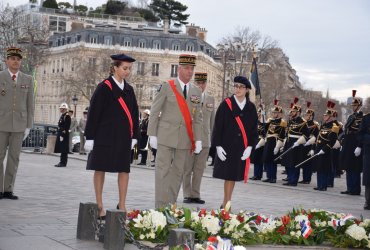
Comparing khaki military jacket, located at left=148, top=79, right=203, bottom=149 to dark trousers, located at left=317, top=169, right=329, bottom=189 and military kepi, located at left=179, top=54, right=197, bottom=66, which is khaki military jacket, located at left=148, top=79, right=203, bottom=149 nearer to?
military kepi, located at left=179, top=54, right=197, bottom=66

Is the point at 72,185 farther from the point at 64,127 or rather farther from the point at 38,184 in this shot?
the point at 64,127

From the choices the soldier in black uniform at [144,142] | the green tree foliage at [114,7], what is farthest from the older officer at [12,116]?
the green tree foliage at [114,7]

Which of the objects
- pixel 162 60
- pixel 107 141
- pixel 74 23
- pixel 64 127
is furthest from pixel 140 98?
pixel 107 141

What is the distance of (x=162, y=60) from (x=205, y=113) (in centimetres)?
10382

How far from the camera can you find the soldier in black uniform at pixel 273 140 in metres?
22.1

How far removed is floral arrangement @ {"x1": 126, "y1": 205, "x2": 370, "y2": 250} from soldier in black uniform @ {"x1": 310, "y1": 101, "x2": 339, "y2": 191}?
34.6 ft

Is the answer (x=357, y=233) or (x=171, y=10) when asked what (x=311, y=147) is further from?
(x=171, y=10)

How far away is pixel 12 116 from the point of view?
12.6m

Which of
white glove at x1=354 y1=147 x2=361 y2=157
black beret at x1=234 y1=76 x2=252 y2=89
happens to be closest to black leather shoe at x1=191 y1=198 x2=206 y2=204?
black beret at x1=234 y1=76 x2=252 y2=89

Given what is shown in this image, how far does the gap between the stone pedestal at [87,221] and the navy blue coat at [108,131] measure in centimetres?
140

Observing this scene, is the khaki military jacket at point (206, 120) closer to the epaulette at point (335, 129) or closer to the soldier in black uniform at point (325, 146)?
the soldier in black uniform at point (325, 146)

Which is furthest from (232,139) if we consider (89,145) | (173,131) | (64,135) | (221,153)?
(64,135)

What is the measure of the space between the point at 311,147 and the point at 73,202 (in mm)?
10788

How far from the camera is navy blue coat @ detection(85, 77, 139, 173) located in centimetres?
997
